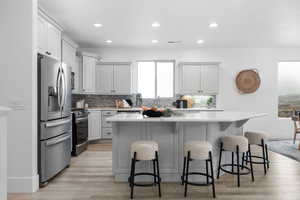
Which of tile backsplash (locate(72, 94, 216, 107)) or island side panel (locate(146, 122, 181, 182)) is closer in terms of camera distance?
island side panel (locate(146, 122, 181, 182))

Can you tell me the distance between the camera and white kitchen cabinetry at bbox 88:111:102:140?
5879 millimetres

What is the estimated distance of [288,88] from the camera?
6.95 metres

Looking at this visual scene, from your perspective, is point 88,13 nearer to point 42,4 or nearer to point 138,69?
point 42,4

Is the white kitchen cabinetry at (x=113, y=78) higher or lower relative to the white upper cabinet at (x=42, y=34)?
lower

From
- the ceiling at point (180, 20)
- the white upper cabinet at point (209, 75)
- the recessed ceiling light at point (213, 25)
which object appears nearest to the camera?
the ceiling at point (180, 20)

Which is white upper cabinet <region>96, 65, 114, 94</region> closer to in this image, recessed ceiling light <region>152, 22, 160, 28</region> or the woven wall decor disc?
recessed ceiling light <region>152, 22, 160, 28</region>

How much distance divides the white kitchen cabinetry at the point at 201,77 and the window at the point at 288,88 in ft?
7.59

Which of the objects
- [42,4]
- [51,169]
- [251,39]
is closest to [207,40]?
[251,39]

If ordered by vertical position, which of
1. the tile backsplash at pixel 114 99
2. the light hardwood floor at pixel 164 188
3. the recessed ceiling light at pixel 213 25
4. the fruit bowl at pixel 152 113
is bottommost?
the light hardwood floor at pixel 164 188

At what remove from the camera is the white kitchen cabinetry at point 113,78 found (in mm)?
6367

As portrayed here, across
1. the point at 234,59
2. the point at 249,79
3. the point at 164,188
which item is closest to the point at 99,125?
the point at 164,188

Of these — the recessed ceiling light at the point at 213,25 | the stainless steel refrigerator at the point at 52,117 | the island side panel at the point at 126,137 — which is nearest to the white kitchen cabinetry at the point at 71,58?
the stainless steel refrigerator at the point at 52,117

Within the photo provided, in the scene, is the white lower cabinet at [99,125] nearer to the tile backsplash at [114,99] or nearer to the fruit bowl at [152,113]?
the tile backsplash at [114,99]

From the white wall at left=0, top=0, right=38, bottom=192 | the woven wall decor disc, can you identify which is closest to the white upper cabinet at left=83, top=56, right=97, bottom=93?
the white wall at left=0, top=0, right=38, bottom=192
